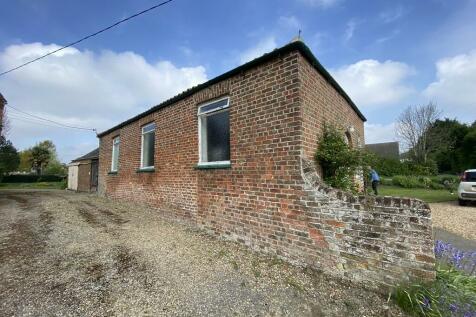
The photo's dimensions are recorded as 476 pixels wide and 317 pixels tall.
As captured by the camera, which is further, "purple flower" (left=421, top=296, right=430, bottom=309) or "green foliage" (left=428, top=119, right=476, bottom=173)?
"green foliage" (left=428, top=119, right=476, bottom=173)

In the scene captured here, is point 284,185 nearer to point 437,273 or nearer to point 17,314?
point 437,273

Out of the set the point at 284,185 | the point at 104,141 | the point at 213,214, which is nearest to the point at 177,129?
the point at 213,214

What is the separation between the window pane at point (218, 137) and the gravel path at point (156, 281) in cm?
197

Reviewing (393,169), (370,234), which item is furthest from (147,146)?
(393,169)

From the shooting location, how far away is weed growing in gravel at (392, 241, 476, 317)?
8.75 feet

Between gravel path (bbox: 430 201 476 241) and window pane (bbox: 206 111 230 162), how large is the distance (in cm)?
651

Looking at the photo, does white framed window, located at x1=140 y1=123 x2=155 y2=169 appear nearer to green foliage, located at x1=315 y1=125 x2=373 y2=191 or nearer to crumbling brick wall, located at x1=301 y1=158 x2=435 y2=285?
green foliage, located at x1=315 y1=125 x2=373 y2=191

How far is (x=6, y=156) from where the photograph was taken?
73.6 feet

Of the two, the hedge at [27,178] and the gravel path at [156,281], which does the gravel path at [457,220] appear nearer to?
the gravel path at [156,281]

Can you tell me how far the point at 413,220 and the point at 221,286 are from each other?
2.70 meters

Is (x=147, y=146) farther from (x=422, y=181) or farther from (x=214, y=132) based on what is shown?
(x=422, y=181)

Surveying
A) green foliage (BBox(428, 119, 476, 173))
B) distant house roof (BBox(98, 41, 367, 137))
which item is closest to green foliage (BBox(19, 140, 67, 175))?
distant house roof (BBox(98, 41, 367, 137))

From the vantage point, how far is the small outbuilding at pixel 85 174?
1815cm

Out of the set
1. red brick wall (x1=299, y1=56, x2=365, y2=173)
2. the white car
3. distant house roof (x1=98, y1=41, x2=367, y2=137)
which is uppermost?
distant house roof (x1=98, y1=41, x2=367, y2=137)
